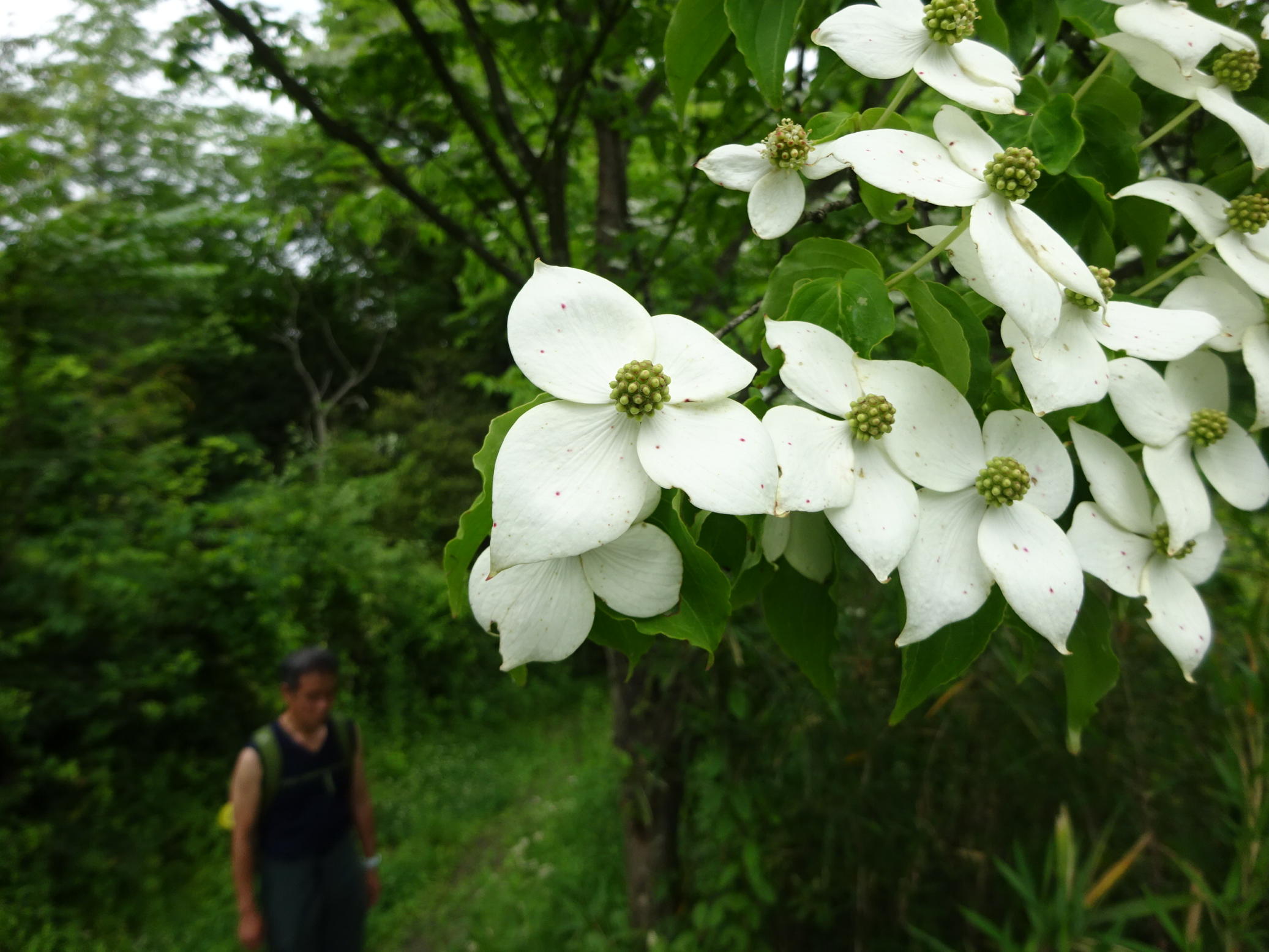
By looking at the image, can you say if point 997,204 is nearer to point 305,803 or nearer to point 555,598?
point 555,598

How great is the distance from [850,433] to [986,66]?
290 mm

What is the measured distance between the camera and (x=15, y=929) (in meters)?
3.05

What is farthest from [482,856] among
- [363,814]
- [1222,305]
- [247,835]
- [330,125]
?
[1222,305]

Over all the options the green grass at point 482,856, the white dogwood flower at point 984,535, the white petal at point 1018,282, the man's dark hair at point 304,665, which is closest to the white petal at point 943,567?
the white dogwood flower at point 984,535

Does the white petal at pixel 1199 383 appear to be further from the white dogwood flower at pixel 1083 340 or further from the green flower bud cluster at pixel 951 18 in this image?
the green flower bud cluster at pixel 951 18

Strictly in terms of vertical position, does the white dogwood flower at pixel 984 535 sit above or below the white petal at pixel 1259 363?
below

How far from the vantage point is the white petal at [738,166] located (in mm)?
547

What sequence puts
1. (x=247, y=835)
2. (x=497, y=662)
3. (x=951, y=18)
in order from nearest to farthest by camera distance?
(x=951, y=18), (x=247, y=835), (x=497, y=662)

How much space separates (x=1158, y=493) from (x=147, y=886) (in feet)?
14.7

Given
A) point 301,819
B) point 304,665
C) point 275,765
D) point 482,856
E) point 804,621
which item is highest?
point 804,621

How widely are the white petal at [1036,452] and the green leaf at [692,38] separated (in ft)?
1.32

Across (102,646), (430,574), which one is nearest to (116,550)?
(102,646)

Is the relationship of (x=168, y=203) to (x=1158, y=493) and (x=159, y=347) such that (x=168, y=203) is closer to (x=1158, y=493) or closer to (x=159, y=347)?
(x=159, y=347)

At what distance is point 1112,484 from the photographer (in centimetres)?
53
